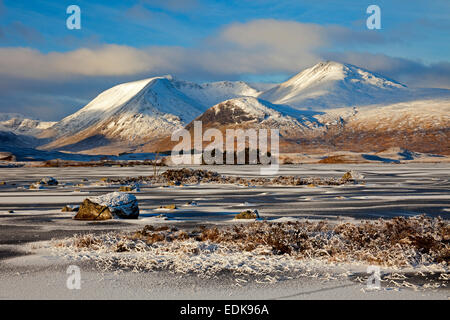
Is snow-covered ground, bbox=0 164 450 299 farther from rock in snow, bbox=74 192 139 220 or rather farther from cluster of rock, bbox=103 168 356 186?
cluster of rock, bbox=103 168 356 186

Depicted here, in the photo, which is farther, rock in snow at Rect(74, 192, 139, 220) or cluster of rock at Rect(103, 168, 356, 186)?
cluster of rock at Rect(103, 168, 356, 186)

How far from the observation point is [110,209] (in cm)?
1727

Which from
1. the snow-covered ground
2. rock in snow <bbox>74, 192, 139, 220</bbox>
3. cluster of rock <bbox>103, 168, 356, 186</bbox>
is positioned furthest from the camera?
cluster of rock <bbox>103, 168, 356, 186</bbox>

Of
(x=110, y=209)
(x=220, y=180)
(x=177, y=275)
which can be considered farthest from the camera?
(x=220, y=180)

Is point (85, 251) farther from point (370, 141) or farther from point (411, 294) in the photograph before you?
point (370, 141)

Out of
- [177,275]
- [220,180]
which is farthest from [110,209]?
[220,180]

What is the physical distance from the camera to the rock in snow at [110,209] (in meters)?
17.3

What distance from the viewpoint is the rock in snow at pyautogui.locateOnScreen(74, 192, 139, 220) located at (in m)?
17.3

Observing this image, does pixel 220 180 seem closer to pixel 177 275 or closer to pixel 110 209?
pixel 110 209

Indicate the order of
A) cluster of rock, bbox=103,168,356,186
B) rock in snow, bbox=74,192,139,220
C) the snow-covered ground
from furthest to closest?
cluster of rock, bbox=103,168,356,186 → rock in snow, bbox=74,192,139,220 → the snow-covered ground

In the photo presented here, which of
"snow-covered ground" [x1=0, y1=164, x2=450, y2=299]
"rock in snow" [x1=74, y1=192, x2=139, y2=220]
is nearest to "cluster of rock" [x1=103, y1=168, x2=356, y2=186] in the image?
"snow-covered ground" [x1=0, y1=164, x2=450, y2=299]

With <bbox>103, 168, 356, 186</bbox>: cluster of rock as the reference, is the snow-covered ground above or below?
below

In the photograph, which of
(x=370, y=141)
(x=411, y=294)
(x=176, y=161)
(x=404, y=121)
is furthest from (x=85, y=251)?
(x=404, y=121)
